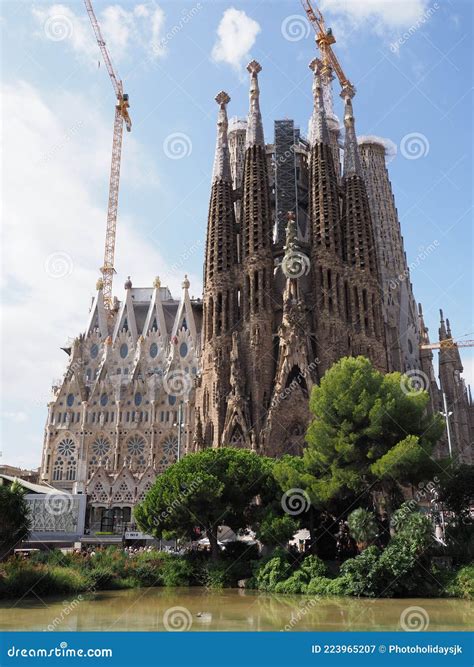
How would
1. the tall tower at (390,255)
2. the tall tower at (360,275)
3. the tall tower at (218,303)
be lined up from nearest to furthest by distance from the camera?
the tall tower at (218,303) → the tall tower at (360,275) → the tall tower at (390,255)

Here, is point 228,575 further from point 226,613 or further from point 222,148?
point 222,148

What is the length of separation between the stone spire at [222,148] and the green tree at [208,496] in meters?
35.2

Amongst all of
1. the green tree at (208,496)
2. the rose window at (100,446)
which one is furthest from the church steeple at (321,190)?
the rose window at (100,446)

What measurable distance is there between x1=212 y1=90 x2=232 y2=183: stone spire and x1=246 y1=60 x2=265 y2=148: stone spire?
97.1 inches

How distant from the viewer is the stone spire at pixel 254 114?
59.4 metres

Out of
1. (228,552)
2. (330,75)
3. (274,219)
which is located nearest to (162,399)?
(274,219)

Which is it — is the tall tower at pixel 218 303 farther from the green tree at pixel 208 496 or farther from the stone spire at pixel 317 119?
the green tree at pixel 208 496

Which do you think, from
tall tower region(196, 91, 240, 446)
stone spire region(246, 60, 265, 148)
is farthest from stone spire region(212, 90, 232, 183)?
stone spire region(246, 60, 265, 148)

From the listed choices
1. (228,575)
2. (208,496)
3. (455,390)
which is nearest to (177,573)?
(228,575)

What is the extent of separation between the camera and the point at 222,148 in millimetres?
60844

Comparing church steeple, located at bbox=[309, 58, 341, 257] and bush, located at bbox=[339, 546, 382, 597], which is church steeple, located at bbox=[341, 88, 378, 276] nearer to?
church steeple, located at bbox=[309, 58, 341, 257]

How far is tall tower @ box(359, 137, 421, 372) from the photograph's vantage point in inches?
3044
